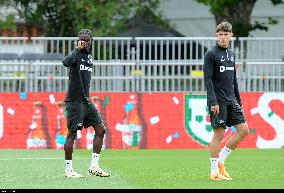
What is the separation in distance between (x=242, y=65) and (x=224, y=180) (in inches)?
447

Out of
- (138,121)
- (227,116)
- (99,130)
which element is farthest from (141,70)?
(227,116)

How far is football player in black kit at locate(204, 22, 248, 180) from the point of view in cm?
1508

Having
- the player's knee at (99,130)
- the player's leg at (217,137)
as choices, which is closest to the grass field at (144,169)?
the player's leg at (217,137)

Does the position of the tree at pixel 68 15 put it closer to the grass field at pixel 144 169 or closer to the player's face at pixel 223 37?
the grass field at pixel 144 169

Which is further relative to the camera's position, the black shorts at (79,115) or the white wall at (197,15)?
the white wall at (197,15)

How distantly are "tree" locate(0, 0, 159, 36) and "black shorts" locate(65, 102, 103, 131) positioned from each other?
15772mm

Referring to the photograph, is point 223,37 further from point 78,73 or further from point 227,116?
point 78,73

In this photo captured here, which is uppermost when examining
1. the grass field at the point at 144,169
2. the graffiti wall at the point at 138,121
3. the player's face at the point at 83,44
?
the player's face at the point at 83,44

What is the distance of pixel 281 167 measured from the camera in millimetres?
17969

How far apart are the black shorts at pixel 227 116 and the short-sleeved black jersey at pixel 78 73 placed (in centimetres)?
192

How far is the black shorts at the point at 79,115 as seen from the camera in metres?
15.8

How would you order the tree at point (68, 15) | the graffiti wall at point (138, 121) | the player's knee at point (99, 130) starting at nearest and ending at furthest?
the player's knee at point (99, 130) → the graffiti wall at point (138, 121) → the tree at point (68, 15)

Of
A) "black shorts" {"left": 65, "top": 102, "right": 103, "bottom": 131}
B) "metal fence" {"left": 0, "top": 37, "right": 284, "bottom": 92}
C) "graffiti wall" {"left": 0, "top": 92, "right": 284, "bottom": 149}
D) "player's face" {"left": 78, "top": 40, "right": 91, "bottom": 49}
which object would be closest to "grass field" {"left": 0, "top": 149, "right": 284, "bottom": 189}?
"black shorts" {"left": 65, "top": 102, "right": 103, "bottom": 131}

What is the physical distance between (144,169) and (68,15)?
15.5 m
